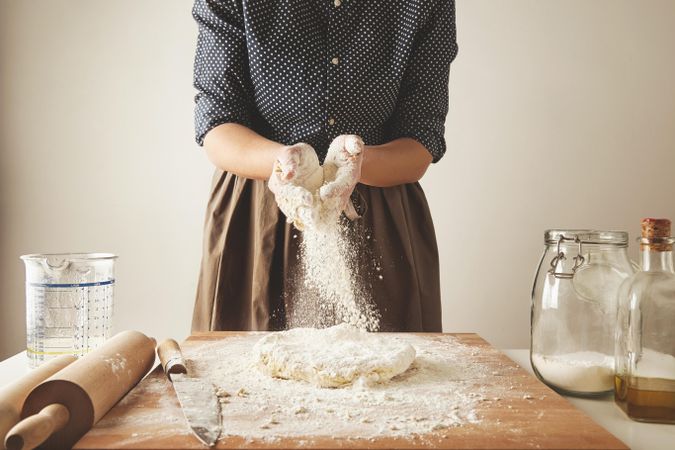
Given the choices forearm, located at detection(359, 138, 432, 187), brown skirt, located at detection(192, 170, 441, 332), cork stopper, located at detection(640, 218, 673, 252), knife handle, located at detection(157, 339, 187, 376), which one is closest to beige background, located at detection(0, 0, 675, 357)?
brown skirt, located at detection(192, 170, 441, 332)

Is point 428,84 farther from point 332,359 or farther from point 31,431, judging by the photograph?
point 31,431

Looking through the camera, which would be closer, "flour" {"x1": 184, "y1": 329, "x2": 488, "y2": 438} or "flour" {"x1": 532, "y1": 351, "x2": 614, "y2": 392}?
"flour" {"x1": 184, "y1": 329, "x2": 488, "y2": 438}

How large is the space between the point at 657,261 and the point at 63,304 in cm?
85

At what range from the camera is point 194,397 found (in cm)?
77

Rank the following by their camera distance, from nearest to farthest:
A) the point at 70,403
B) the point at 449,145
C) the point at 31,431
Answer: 1. the point at 31,431
2. the point at 70,403
3. the point at 449,145

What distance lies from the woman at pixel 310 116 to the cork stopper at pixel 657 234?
63 cm

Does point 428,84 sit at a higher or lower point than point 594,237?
Result: higher

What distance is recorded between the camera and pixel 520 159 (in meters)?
2.55

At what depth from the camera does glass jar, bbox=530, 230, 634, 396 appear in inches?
33.8

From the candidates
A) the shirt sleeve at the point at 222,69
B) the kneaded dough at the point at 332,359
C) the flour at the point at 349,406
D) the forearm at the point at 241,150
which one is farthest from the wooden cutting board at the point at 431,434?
the shirt sleeve at the point at 222,69

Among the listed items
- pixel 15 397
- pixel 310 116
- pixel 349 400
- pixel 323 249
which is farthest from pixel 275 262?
pixel 15 397

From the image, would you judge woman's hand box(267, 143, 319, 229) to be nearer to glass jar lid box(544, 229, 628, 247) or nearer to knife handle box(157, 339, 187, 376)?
knife handle box(157, 339, 187, 376)

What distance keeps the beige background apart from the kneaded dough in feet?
5.12

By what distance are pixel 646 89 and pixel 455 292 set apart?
1156 millimetres
